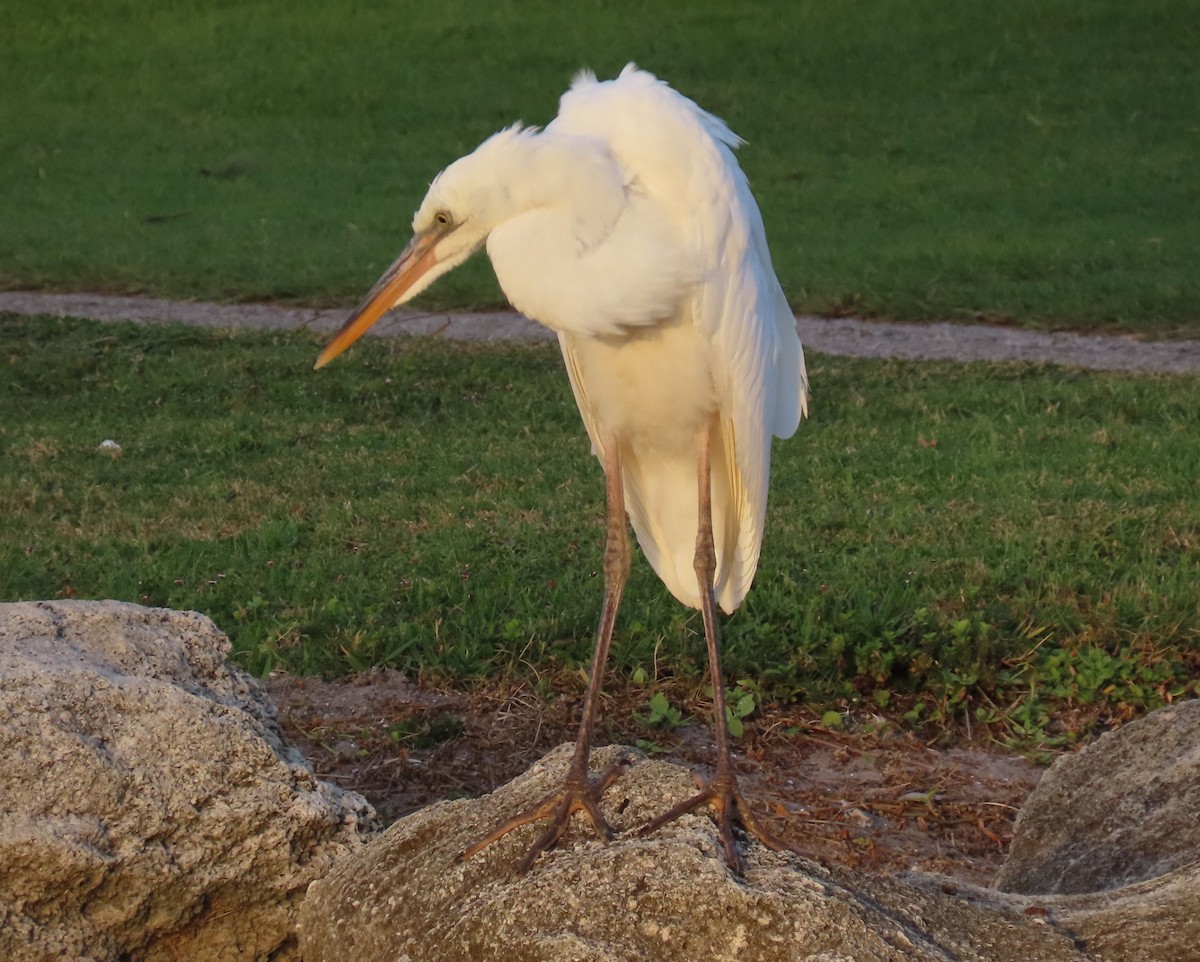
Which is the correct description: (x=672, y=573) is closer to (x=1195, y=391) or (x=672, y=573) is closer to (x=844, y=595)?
(x=844, y=595)

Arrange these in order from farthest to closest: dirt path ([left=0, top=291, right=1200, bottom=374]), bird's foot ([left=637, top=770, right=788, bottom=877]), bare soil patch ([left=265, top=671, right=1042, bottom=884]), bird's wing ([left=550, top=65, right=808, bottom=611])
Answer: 1. dirt path ([left=0, top=291, right=1200, bottom=374])
2. bare soil patch ([left=265, top=671, right=1042, bottom=884])
3. bird's wing ([left=550, top=65, right=808, bottom=611])
4. bird's foot ([left=637, top=770, right=788, bottom=877])

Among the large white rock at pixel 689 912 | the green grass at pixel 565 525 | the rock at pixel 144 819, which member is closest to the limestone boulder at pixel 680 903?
the large white rock at pixel 689 912

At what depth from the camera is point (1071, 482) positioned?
6.08 m

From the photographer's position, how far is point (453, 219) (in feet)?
10.9

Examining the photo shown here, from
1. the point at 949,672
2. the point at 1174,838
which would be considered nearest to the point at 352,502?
the point at 949,672

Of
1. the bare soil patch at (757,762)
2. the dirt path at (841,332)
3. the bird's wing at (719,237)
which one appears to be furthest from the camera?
the dirt path at (841,332)

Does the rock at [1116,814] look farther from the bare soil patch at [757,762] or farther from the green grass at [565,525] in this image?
the green grass at [565,525]

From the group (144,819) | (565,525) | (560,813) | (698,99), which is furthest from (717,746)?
(698,99)

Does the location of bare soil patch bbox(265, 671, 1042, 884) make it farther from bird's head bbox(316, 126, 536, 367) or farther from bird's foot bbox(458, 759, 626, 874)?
bird's head bbox(316, 126, 536, 367)

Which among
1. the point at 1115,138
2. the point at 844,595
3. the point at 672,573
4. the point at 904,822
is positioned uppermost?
the point at 1115,138

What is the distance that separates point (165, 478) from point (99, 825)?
3774mm

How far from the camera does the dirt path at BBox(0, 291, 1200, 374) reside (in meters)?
9.15

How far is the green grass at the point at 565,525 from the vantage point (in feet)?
15.3

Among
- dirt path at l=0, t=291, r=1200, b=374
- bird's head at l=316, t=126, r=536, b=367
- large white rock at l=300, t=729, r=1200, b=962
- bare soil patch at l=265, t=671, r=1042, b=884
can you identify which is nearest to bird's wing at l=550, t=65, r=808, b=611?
bird's head at l=316, t=126, r=536, b=367
